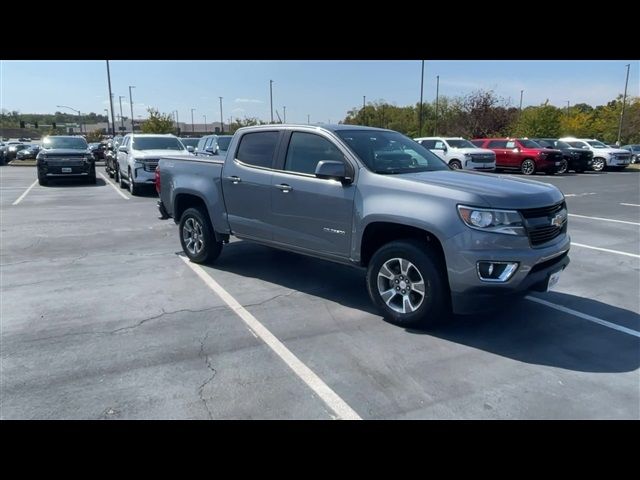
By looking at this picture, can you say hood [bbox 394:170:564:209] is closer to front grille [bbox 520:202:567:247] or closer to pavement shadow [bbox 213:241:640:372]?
front grille [bbox 520:202:567:247]

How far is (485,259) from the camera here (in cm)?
394

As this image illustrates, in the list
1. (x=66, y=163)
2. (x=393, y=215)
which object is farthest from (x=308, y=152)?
(x=66, y=163)

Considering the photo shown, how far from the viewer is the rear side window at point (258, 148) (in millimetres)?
5730

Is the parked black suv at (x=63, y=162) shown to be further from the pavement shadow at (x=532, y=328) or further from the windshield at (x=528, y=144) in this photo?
the windshield at (x=528, y=144)

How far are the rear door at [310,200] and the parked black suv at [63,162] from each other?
49.6ft

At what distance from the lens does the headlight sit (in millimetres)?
3990

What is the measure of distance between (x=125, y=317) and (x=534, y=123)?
4566 cm

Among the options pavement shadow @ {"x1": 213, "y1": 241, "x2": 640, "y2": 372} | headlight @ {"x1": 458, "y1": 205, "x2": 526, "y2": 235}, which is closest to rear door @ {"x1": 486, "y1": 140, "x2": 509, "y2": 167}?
pavement shadow @ {"x1": 213, "y1": 241, "x2": 640, "y2": 372}

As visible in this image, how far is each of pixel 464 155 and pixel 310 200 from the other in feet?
57.4

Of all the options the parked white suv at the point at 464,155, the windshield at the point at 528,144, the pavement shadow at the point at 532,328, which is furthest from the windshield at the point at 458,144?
the pavement shadow at the point at 532,328

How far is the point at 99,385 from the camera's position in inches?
136
